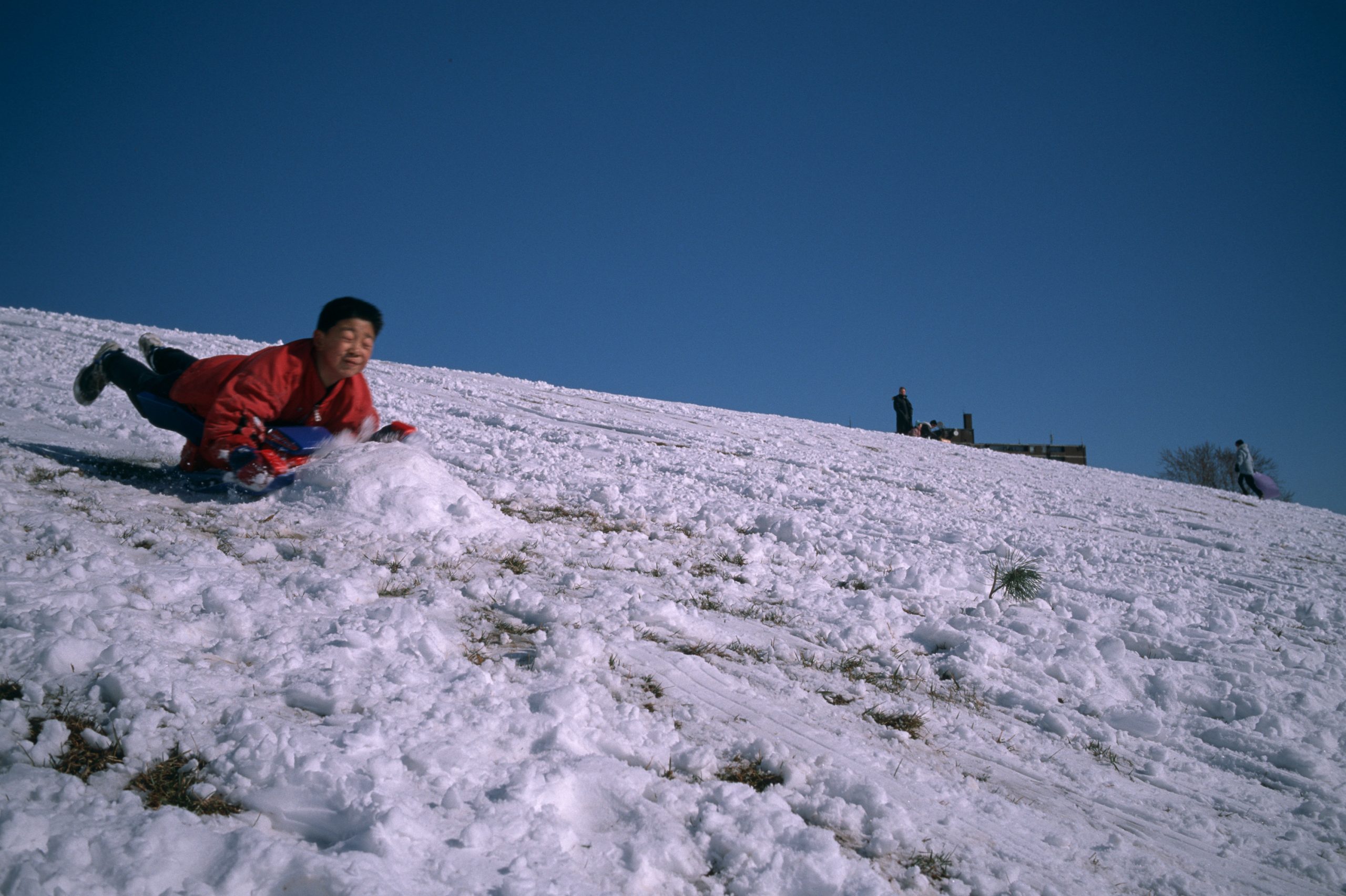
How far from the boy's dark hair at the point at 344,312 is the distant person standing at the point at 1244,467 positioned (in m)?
22.8

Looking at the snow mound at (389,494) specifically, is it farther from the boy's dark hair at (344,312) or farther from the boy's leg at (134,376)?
the boy's leg at (134,376)

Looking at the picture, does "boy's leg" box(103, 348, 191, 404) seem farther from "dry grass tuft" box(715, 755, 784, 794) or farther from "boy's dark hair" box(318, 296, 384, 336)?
"dry grass tuft" box(715, 755, 784, 794)

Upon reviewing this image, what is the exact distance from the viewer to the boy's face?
4094 mm

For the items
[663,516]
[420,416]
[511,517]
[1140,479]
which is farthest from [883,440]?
[511,517]

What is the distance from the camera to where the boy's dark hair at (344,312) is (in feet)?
13.4

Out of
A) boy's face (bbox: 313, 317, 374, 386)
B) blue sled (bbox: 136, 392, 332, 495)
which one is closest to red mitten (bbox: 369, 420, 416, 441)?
blue sled (bbox: 136, 392, 332, 495)

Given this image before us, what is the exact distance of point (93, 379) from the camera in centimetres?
494

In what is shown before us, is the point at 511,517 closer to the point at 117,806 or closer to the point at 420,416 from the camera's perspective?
the point at 117,806

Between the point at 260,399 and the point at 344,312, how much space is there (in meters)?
0.69

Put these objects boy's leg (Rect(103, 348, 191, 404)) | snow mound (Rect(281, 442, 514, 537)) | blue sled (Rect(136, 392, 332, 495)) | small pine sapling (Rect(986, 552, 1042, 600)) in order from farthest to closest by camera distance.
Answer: boy's leg (Rect(103, 348, 191, 404)) → small pine sapling (Rect(986, 552, 1042, 600)) → blue sled (Rect(136, 392, 332, 495)) → snow mound (Rect(281, 442, 514, 537))

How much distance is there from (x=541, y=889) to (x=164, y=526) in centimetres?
290

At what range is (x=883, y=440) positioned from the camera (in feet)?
48.6

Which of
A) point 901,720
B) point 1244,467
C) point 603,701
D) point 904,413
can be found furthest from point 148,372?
point 1244,467

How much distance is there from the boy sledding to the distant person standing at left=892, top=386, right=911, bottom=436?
58.8 ft
